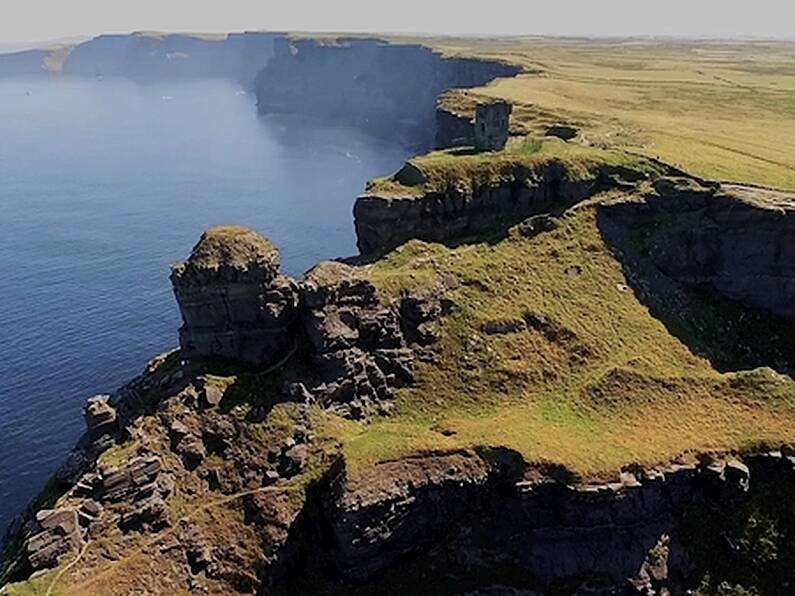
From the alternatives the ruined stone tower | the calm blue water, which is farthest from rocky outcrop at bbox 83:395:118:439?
the ruined stone tower

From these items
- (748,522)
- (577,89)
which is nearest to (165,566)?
(748,522)

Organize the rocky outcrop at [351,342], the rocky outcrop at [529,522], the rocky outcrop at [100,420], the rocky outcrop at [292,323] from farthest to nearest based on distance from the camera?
the rocky outcrop at [351,342], the rocky outcrop at [292,323], the rocky outcrop at [100,420], the rocky outcrop at [529,522]

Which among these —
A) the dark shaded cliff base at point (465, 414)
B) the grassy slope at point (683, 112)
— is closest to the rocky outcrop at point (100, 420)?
the dark shaded cliff base at point (465, 414)

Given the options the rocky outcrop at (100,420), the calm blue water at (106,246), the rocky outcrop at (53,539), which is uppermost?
the rocky outcrop at (100,420)

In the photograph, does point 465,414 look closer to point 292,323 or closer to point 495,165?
point 292,323

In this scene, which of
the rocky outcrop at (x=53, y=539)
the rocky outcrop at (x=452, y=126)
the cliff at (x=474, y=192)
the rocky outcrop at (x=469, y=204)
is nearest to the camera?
the rocky outcrop at (x=53, y=539)

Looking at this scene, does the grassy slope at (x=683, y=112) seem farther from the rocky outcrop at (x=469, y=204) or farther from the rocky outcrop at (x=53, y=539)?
the rocky outcrop at (x=53, y=539)

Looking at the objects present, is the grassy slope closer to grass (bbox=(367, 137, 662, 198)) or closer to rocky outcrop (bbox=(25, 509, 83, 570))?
grass (bbox=(367, 137, 662, 198))

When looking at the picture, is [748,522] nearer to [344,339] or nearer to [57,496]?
[344,339]
